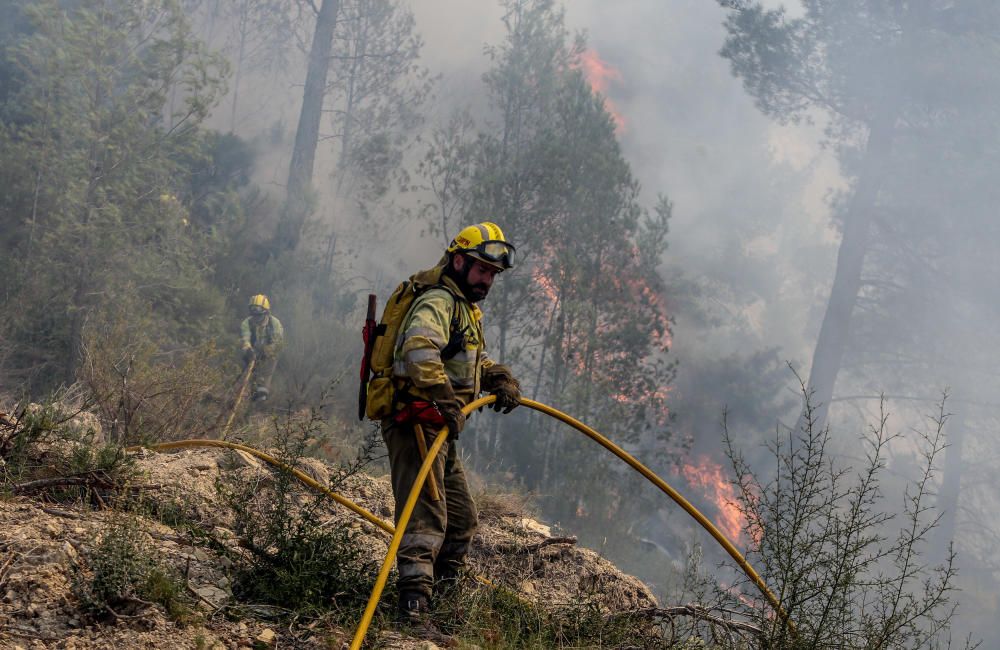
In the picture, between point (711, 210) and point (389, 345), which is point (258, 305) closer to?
point (389, 345)

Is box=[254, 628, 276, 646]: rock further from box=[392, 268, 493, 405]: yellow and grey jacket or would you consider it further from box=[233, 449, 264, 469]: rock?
box=[233, 449, 264, 469]: rock

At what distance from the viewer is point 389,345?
171 inches

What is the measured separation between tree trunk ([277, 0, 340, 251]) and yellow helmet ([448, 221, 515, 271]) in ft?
55.8

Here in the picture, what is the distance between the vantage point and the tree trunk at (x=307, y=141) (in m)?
20.9

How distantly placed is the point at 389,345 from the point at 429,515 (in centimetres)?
82

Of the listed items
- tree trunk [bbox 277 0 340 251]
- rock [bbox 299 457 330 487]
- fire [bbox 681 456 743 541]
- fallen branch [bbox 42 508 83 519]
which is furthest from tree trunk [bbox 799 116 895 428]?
fallen branch [bbox 42 508 83 519]

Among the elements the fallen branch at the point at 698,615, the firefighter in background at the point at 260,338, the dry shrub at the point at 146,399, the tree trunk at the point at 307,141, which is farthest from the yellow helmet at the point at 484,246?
the tree trunk at the point at 307,141

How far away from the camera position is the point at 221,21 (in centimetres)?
3719

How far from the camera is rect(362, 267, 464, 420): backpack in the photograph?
4.32 m

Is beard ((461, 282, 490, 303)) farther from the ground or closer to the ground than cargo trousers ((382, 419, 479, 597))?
farther from the ground

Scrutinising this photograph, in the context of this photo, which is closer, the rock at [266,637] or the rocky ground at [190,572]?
the rocky ground at [190,572]

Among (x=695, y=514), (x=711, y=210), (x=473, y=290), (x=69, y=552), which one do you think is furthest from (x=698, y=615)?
(x=711, y=210)

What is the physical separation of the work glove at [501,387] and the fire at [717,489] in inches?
698

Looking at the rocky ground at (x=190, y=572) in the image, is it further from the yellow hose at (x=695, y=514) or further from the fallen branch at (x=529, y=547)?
the yellow hose at (x=695, y=514)
